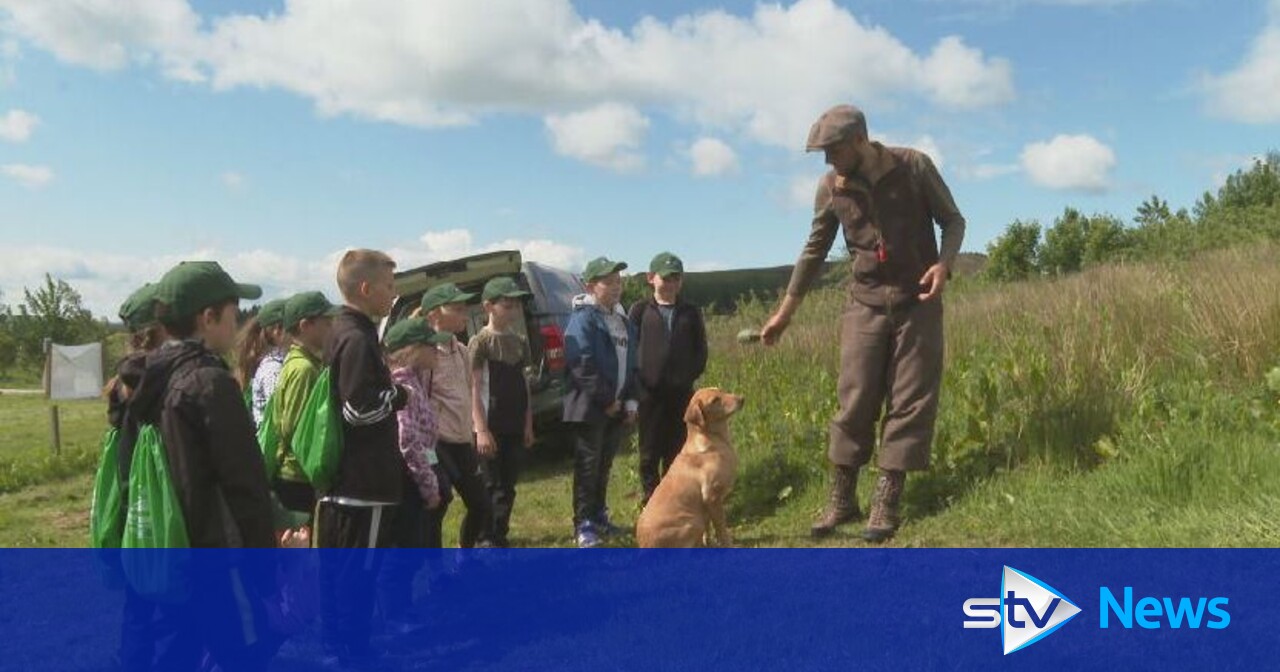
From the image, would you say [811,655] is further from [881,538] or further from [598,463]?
[598,463]

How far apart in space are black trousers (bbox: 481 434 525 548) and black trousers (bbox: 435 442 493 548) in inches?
27.9

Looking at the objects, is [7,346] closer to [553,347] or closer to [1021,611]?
[553,347]

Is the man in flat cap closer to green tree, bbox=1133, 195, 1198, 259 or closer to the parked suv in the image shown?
the parked suv

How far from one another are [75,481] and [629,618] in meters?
10.9

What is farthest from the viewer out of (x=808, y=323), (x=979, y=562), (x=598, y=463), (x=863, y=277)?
(x=808, y=323)

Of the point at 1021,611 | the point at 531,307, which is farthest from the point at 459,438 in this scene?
the point at 531,307

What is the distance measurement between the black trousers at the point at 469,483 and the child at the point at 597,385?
37.8 inches

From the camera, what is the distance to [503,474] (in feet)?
22.3

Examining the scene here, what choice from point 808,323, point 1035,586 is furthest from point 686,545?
point 808,323

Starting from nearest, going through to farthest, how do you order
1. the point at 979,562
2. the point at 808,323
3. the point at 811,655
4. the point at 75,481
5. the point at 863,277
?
the point at 811,655
the point at 979,562
the point at 863,277
the point at 808,323
the point at 75,481

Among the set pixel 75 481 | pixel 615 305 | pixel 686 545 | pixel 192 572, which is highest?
pixel 615 305

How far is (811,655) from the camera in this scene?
393 centimetres

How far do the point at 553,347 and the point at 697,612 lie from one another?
5.10m

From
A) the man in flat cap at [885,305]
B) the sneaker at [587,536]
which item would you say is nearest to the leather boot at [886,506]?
the man in flat cap at [885,305]
